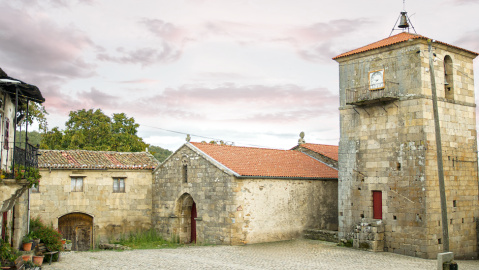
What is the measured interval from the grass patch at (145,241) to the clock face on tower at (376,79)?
13035mm

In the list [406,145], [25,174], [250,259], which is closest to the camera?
[25,174]

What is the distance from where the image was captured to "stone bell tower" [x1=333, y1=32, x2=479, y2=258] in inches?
794

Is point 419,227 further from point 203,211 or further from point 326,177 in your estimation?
point 203,211

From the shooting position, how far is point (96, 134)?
1625 inches

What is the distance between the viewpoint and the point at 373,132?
22078 mm

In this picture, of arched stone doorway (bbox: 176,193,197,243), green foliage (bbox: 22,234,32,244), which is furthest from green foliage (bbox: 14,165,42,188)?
arched stone doorway (bbox: 176,193,197,243)

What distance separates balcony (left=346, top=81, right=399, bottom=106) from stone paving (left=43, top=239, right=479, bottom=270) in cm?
689

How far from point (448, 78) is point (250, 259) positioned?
12.6 metres

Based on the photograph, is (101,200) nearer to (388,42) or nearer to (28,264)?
(28,264)

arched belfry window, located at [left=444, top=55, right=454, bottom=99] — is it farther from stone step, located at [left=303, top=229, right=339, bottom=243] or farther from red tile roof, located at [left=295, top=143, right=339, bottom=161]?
red tile roof, located at [left=295, top=143, right=339, bottom=161]

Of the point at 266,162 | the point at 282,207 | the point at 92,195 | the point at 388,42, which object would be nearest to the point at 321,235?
the point at 282,207

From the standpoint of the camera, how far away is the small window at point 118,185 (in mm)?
27344

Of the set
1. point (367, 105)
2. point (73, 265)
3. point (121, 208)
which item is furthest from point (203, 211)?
point (367, 105)

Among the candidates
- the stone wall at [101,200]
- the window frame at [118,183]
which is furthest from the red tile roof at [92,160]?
the window frame at [118,183]
